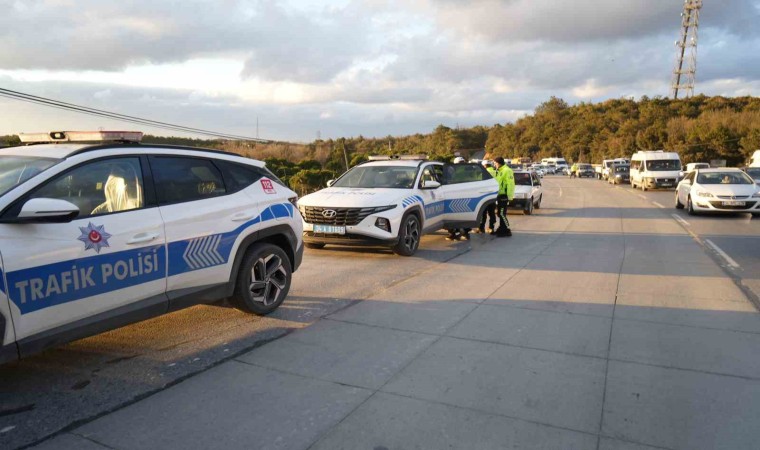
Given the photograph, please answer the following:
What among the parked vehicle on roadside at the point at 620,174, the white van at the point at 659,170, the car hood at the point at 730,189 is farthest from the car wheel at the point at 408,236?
the parked vehicle on roadside at the point at 620,174

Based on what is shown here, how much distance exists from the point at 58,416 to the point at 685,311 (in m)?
6.11

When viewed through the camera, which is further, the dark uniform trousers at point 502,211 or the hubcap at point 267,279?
the dark uniform trousers at point 502,211

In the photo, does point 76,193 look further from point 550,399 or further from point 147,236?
point 550,399

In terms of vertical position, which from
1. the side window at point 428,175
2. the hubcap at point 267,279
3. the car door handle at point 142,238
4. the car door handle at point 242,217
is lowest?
the hubcap at point 267,279

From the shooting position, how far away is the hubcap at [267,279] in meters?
5.66

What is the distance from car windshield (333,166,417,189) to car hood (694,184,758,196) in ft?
35.1

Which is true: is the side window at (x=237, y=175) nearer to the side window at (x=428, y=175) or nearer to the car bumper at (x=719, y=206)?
the side window at (x=428, y=175)

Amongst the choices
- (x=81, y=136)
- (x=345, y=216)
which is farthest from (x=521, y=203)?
(x=81, y=136)

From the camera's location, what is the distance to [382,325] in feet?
18.2

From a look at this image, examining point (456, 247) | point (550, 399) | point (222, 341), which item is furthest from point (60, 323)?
point (456, 247)

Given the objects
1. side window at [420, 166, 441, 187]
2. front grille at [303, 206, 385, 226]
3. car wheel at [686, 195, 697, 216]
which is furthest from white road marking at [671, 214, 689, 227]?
front grille at [303, 206, 385, 226]

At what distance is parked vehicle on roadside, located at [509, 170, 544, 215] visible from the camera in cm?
1809

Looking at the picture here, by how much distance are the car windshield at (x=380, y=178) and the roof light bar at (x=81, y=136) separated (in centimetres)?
595

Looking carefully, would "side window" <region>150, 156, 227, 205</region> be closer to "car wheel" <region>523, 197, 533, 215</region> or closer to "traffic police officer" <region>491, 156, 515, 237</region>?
"traffic police officer" <region>491, 156, 515, 237</region>
